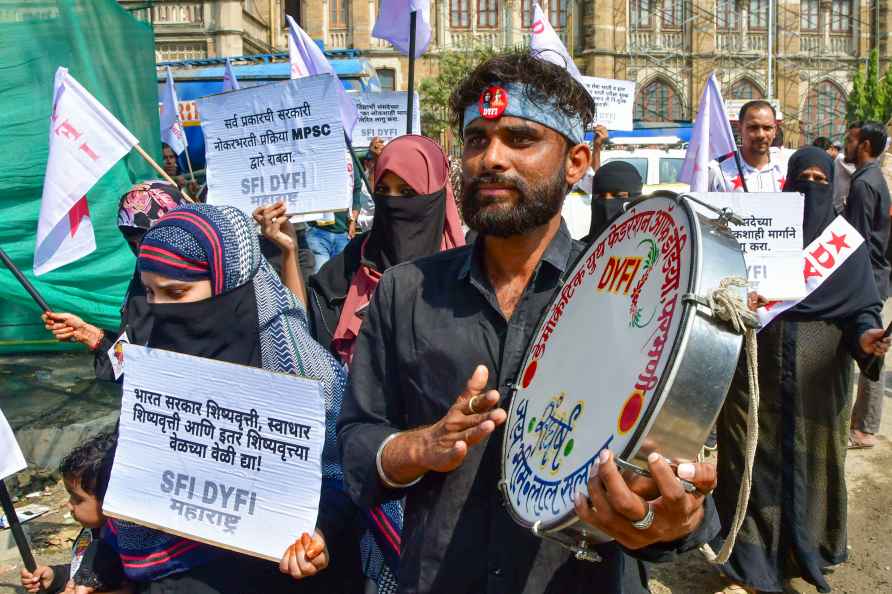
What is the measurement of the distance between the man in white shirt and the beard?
3.25 meters

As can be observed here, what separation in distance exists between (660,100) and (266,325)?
34.3 metres

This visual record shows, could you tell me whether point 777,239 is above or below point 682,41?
below

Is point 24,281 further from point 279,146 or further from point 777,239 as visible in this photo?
point 777,239

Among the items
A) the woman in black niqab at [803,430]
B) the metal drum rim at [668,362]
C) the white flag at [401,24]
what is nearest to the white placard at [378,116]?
the white flag at [401,24]

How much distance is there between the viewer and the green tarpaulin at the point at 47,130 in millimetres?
5191

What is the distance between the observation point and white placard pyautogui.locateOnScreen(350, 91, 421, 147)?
7684mm

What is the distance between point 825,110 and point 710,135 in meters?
33.5

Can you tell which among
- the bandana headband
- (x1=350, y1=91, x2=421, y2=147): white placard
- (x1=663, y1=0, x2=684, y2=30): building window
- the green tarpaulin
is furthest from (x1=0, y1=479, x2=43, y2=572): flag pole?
(x1=663, y1=0, x2=684, y2=30): building window

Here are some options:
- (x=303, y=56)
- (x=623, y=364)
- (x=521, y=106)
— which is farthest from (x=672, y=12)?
(x=623, y=364)

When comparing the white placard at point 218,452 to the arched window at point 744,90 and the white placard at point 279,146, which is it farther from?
the arched window at point 744,90

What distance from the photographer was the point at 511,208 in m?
1.72

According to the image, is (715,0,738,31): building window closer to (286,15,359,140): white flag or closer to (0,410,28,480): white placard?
(286,15,359,140): white flag

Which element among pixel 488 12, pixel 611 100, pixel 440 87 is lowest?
pixel 611 100

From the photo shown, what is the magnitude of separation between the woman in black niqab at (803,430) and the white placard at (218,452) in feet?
7.78
